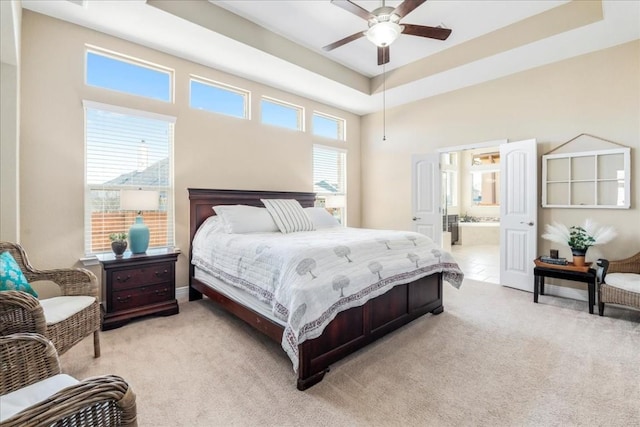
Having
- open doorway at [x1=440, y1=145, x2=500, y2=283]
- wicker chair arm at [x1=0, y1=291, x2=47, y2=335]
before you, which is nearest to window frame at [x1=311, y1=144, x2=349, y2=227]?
open doorway at [x1=440, y1=145, x2=500, y2=283]

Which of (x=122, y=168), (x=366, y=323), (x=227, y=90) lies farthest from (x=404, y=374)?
(x=227, y=90)

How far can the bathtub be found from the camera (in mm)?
8500

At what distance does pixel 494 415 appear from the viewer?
174 centimetres

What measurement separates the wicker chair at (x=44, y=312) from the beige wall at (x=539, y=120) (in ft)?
15.8

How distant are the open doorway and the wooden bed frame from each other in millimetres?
5708

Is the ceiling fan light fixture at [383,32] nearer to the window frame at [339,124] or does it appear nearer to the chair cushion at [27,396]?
the window frame at [339,124]

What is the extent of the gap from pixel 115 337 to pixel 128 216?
1418 millimetres

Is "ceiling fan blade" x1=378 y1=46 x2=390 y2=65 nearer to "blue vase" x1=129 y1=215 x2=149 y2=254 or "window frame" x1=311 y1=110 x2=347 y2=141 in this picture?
"window frame" x1=311 y1=110 x2=347 y2=141

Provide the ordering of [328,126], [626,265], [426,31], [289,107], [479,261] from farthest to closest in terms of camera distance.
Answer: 1. [479,261]
2. [328,126]
3. [289,107]
4. [626,265]
5. [426,31]

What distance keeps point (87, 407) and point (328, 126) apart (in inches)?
219

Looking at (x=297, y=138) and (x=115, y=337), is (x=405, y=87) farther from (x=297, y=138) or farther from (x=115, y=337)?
(x=115, y=337)

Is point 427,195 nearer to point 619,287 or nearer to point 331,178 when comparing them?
point 331,178

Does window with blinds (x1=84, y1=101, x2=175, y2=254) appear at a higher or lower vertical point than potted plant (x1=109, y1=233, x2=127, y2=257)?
higher

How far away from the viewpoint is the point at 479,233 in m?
8.63
